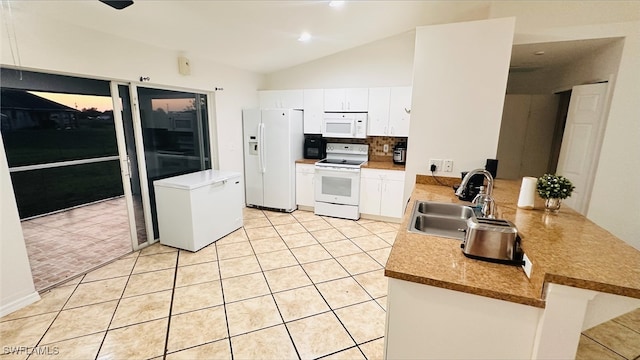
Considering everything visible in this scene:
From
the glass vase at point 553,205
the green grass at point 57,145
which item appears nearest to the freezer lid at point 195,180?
the green grass at point 57,145

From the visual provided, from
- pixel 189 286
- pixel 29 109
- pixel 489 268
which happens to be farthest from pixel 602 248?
pixel 29 109

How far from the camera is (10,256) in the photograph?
214 cm

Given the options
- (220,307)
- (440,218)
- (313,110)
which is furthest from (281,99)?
(440,218)

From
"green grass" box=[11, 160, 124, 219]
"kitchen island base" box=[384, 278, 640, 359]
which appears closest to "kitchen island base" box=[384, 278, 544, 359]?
"kitchen island base" box=[384, 278, 640, 359]

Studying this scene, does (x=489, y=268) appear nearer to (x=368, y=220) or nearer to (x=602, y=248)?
(x=602, y=248)

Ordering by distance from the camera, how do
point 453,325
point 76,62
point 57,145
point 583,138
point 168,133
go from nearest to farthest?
point 453,325
point 76,62
point 583,138
point 168,133
point 57,145

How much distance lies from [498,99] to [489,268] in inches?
69.6

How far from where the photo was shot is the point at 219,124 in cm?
416

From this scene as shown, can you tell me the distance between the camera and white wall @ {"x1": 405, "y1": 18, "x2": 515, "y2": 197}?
2.29 m

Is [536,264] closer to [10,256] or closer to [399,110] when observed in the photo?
[399,110]

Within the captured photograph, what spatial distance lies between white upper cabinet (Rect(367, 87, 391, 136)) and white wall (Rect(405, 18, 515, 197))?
1563mm

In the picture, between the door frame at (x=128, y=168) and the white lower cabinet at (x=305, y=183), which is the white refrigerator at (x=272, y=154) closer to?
the white lower cabinet at (x=305, y=183)

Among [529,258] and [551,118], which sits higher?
[551,118]

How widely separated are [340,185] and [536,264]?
332cm
